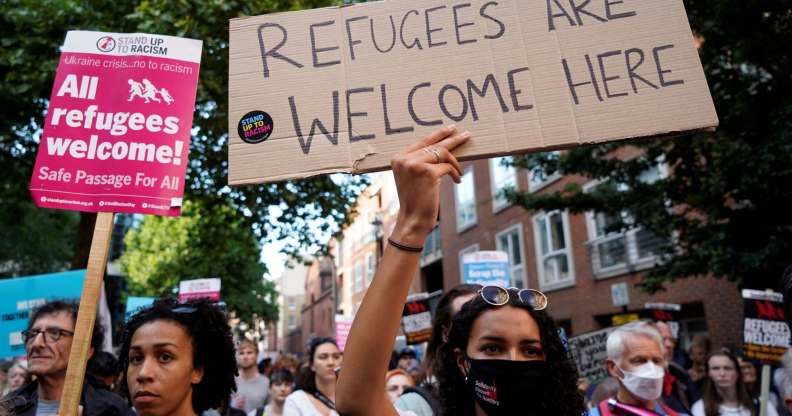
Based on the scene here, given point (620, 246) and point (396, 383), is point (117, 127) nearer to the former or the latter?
point (396, 383)

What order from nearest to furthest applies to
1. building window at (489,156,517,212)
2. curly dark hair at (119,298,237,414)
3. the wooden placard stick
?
the wooden placard stick
curly dark hair at (119,298,237,414)
building window at (489,156,517,212)

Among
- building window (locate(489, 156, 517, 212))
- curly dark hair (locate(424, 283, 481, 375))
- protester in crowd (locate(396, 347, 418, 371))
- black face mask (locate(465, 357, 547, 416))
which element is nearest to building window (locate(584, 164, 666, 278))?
building window (locate(489, 156, 517, 212))

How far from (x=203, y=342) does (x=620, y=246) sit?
14.4m

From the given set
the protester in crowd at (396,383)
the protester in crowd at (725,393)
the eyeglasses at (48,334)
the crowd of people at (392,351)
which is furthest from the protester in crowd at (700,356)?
the eyeglasses at (48,334)

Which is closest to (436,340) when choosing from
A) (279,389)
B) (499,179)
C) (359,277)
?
(279,389)

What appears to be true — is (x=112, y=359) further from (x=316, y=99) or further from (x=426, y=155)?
(x=426, y=155)

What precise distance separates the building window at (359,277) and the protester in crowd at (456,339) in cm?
3987

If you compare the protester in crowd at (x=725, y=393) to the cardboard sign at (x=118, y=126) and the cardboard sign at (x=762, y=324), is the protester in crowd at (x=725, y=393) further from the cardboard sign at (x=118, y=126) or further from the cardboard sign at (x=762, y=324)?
the cardboard sign at (x=118, y=126)

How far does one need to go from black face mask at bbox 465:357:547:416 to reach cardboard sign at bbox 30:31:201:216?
161cm

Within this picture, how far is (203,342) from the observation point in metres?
2.64

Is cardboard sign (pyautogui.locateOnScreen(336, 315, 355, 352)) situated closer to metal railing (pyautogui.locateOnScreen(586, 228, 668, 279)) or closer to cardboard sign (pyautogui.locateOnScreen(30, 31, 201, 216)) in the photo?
cardboard sign (pyautogui.locateOnScreen(30, 31, 201, 216))

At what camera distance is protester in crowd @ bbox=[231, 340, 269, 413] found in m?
7.63

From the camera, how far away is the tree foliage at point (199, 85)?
26.1 ft

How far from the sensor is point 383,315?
1.51 metres
